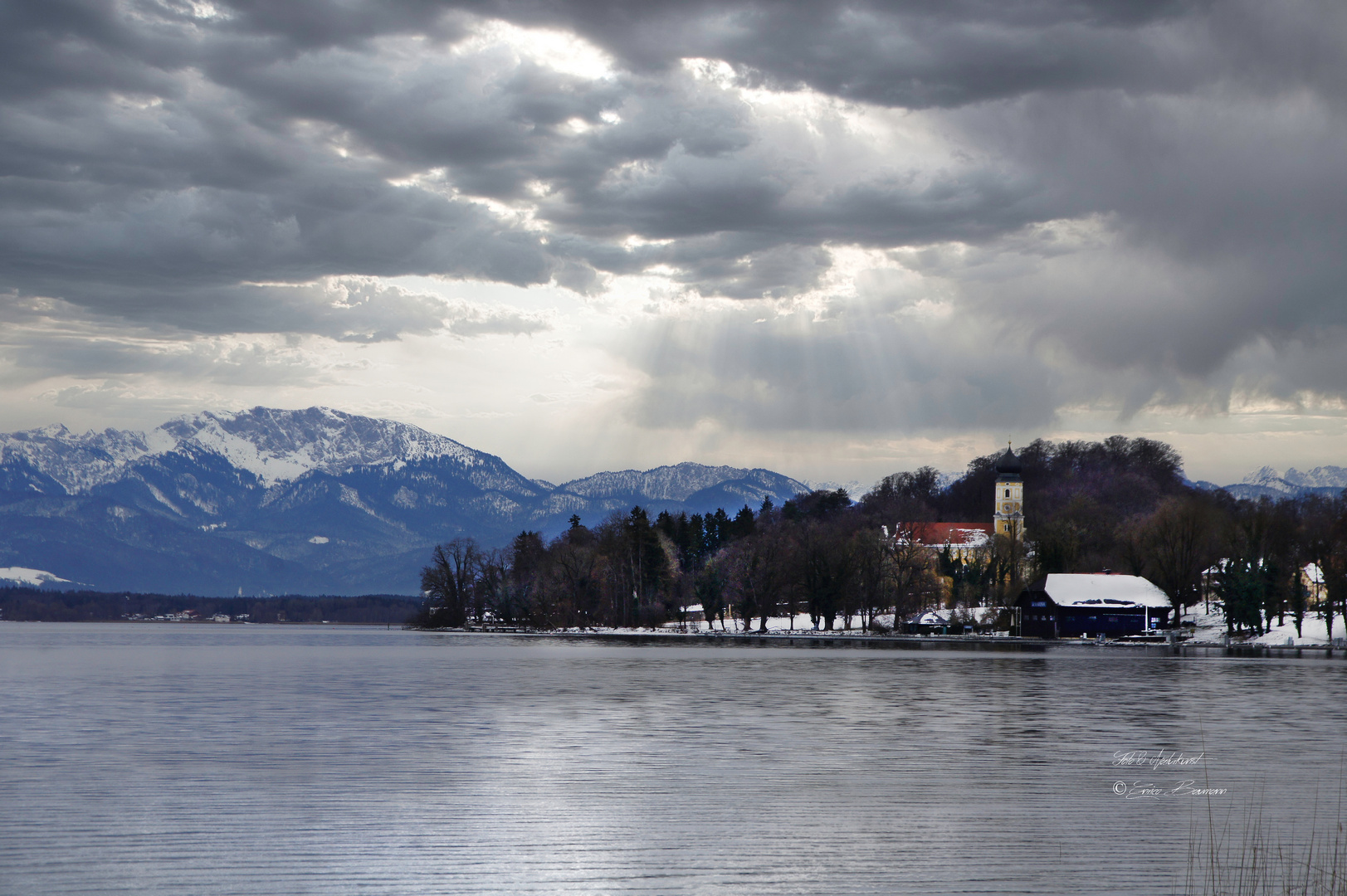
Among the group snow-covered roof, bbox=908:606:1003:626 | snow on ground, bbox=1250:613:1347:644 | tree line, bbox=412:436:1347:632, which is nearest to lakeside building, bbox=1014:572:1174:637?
tree line, bbox=412:436:1347:632

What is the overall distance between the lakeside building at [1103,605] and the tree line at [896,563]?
2.78m

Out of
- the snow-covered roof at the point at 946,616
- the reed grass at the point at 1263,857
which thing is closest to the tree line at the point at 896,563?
the snow-covered roof at the point at 946,616

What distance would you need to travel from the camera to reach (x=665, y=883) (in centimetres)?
1531

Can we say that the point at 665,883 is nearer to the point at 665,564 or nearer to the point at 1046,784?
the point at 1046,784

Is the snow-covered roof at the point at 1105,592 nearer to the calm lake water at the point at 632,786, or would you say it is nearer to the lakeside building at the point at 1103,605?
the lakeside building at the point at 1103,605

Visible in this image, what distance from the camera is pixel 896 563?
144250 millimetres

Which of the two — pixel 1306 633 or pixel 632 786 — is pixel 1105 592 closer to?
pixel 1306 633

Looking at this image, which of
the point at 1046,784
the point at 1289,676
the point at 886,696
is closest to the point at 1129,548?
the point at 1289,676

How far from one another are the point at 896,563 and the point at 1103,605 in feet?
78.3

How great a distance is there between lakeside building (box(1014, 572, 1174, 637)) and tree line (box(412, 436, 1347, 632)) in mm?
2784

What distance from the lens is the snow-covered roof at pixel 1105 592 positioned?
136 meters

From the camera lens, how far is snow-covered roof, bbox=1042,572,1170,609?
445 feet

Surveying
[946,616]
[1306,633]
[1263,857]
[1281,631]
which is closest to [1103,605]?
[1281,631]

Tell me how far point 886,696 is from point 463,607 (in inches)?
6018
